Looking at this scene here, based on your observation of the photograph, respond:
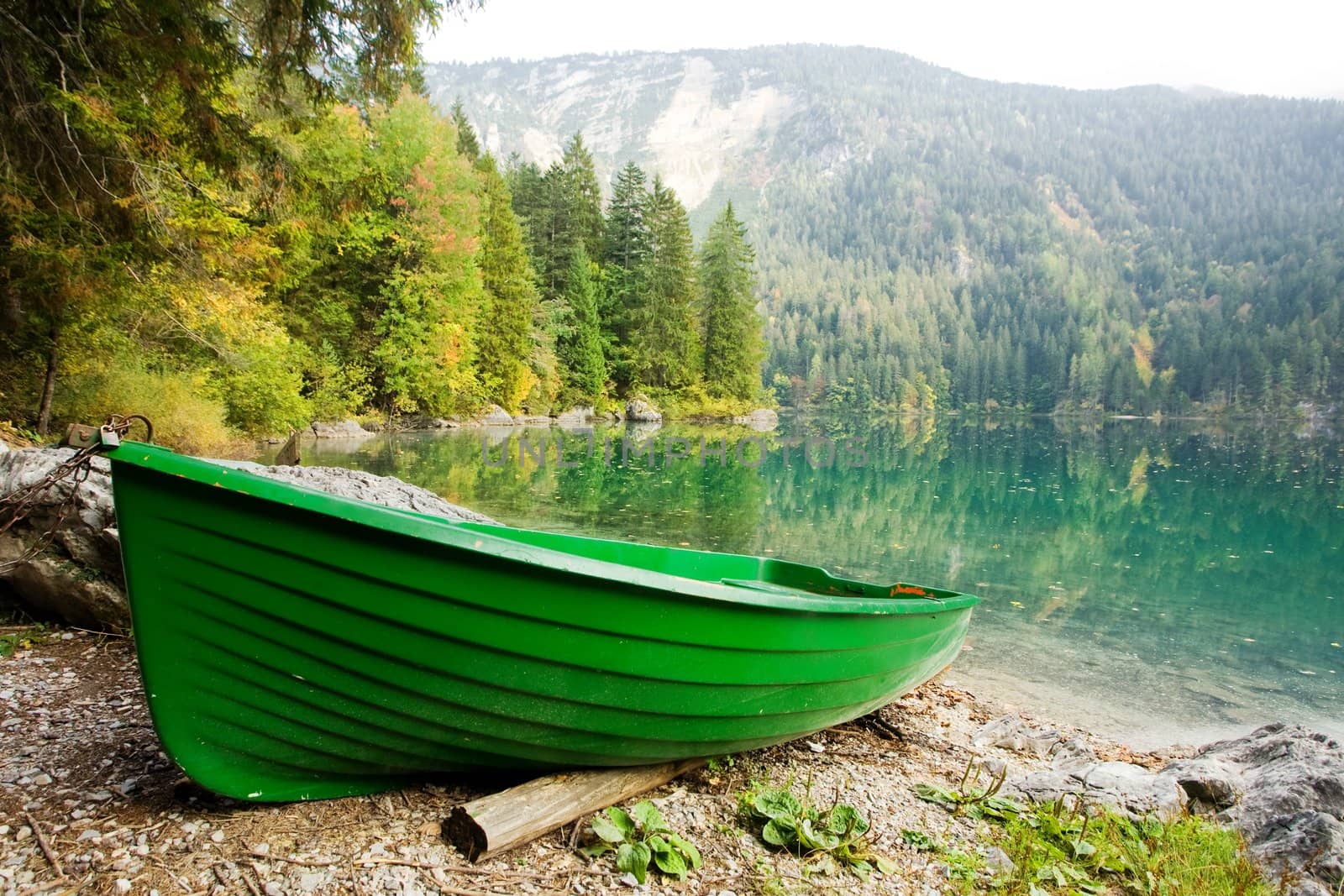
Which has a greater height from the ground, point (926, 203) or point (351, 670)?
point (926, 203)

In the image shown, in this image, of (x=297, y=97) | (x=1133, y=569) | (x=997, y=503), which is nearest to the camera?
(x=297, y=97)

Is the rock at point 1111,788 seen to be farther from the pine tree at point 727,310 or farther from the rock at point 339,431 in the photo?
the pine tree at point 727,310

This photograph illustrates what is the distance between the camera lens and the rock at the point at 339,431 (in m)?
23.2

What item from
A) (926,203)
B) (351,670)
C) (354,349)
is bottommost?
(351,670)

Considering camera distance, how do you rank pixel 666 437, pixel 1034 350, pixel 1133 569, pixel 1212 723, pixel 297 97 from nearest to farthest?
pixel 1212 723, pixel 297 97, pixel 1133 569, pixel 666 437, pixel 1034 350

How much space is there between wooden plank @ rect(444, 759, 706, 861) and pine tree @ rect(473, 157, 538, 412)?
29.7 meters

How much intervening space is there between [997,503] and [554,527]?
1072 cm

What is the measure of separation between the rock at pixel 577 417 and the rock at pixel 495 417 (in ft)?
9.17

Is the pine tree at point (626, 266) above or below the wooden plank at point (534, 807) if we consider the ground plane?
above

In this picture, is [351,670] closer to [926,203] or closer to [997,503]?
[997,503]

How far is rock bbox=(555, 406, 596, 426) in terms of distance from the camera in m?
36.1

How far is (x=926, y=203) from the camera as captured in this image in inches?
6880

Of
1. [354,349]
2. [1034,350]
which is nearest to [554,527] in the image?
[354,349]

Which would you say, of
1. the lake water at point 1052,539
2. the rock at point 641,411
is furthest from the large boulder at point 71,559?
the rock at point 641,411
